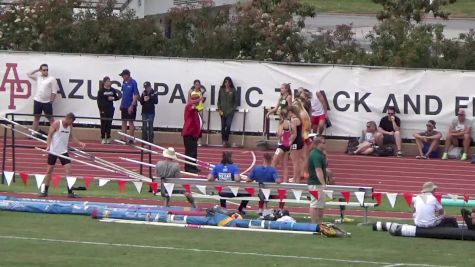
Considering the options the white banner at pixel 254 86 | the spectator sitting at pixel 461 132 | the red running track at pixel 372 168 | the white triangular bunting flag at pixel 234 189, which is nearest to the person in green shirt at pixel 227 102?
the white banner at pixel 254 86

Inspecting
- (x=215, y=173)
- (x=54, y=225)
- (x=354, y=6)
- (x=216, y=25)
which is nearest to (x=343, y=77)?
(x=216, y=25)

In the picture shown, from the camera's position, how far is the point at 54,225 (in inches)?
830

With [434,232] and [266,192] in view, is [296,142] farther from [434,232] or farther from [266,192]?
[434,232]

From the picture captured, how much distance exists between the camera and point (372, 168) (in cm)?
3128

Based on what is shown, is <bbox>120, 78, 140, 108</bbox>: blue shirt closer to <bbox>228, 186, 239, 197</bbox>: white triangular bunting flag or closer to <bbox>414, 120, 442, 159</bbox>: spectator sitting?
<bbox>414, 120, 442, 159</bbox>: spectator sitting

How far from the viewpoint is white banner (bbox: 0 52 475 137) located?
1319 inches

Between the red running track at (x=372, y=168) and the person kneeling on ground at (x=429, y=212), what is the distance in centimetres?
743

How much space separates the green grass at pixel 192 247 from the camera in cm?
1753

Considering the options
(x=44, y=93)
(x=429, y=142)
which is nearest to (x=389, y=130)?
(x=429, y=142)

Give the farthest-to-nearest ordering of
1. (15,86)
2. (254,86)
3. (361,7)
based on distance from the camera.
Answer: (361,7), (15,86), (254,86)

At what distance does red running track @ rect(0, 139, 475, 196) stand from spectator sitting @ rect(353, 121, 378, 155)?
1.09ft

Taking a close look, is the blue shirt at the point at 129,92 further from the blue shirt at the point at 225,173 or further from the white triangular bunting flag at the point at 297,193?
the white triangular bunting flag at the point at 297,193

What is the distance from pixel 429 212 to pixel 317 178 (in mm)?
1951

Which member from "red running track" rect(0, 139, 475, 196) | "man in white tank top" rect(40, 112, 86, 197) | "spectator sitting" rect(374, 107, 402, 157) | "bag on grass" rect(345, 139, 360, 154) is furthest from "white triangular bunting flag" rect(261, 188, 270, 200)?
"bag on grass" rect(345, 139, 360, 154)
